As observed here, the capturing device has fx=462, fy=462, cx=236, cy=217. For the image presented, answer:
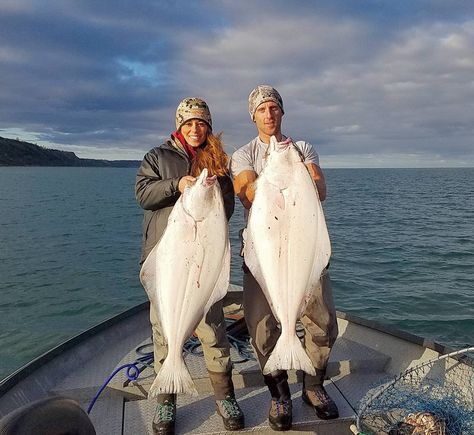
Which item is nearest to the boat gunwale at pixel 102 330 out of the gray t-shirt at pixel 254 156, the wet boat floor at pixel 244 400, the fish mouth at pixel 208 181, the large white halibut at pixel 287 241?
the wet boat floor at pixel 244 400

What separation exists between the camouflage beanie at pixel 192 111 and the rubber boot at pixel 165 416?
2.80 meters

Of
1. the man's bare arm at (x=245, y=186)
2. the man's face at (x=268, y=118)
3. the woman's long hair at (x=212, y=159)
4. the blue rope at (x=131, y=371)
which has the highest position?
the man's face at (x=268, y=118)

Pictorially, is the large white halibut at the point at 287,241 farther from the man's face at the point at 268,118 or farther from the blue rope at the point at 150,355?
the blue rope at the point at 150,355

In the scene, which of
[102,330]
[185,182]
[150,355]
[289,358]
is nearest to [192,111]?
[185,182]

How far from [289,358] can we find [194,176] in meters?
1.85

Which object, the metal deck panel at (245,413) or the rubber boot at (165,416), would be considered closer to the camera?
the rubber boot at (165,416)

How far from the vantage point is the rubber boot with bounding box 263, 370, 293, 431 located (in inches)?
180

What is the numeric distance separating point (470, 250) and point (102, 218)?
28.5m

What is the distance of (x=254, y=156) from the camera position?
4691mm

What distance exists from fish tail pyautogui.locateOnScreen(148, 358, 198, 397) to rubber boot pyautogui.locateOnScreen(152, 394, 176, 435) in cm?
82

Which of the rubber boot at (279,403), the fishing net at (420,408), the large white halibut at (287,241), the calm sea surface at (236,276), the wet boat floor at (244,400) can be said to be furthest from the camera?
the calm sea surface at (236,276)

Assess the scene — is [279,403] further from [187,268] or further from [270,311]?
[187,268]

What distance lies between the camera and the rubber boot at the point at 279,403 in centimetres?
458

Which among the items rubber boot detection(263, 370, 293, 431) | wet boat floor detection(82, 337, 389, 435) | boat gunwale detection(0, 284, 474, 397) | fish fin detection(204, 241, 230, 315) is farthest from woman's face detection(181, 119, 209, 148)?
boat gunwale detection(0, 284, 474, 397)
